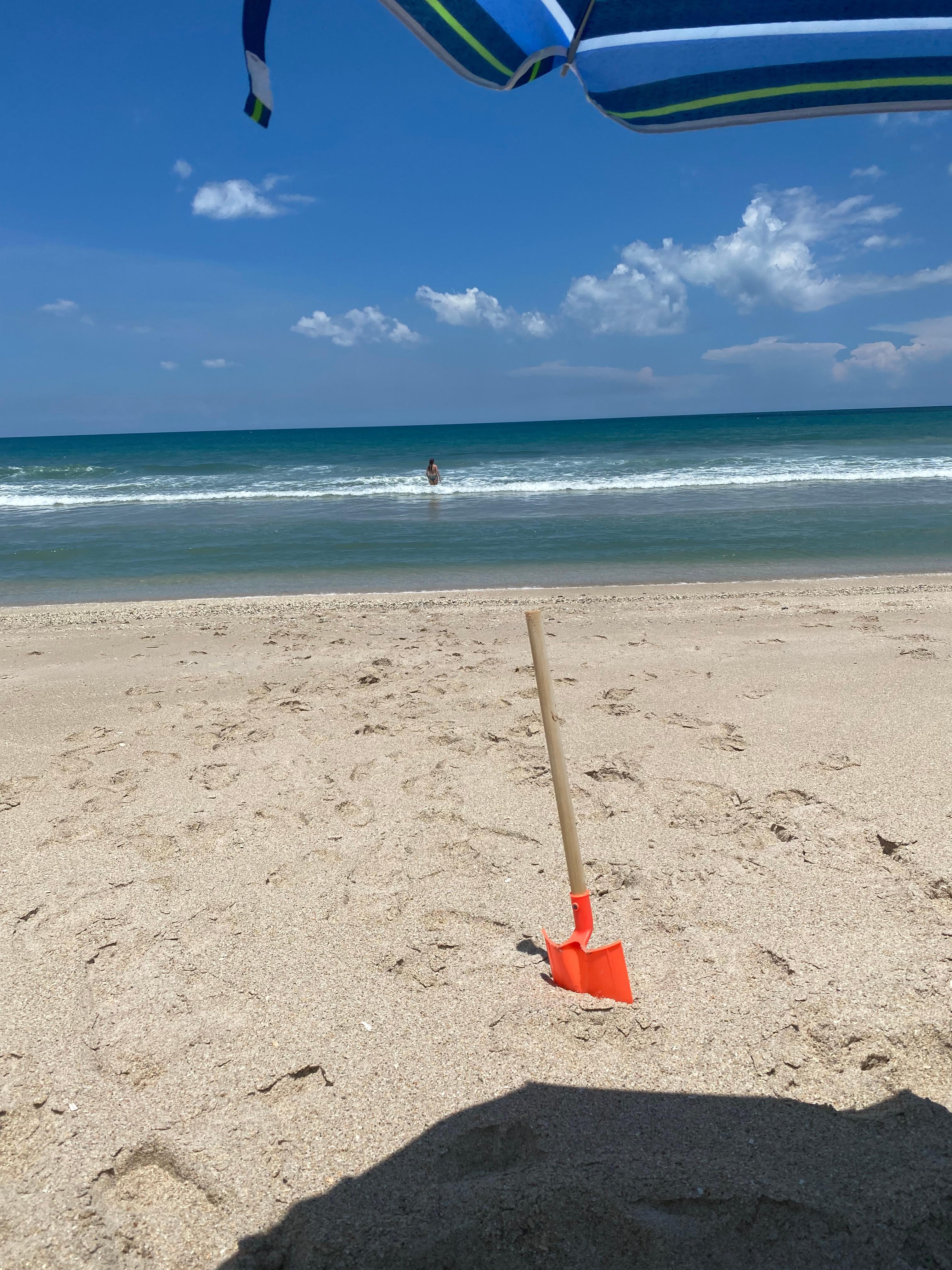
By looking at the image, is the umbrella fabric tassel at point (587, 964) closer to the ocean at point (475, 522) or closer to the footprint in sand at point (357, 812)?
the footprint in sand at point (357, 812)

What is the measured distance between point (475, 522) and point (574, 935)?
14209 mm

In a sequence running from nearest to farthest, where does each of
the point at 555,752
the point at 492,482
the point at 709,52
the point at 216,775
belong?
the point at 709,52 < the point at 555,752 < the point at 216,775 < the point at 492,482

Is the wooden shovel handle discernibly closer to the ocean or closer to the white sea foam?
the ocean

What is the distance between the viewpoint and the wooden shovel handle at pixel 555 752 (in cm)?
259

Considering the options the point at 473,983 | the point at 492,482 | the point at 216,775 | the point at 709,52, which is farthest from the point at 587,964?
the point at 492,482

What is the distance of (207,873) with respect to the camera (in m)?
3.59

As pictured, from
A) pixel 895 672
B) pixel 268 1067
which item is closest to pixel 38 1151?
pixel 268 1067

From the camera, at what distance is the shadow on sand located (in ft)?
6.20

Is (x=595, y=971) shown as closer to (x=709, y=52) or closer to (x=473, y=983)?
A: (x=473, y=983)

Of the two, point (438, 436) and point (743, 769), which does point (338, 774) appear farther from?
point (438, 436)

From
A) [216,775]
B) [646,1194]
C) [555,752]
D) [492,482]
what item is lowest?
[646,1194]

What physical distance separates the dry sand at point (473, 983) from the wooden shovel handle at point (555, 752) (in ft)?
1.66

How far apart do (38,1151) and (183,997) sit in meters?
0.65

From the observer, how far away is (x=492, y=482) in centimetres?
2538
